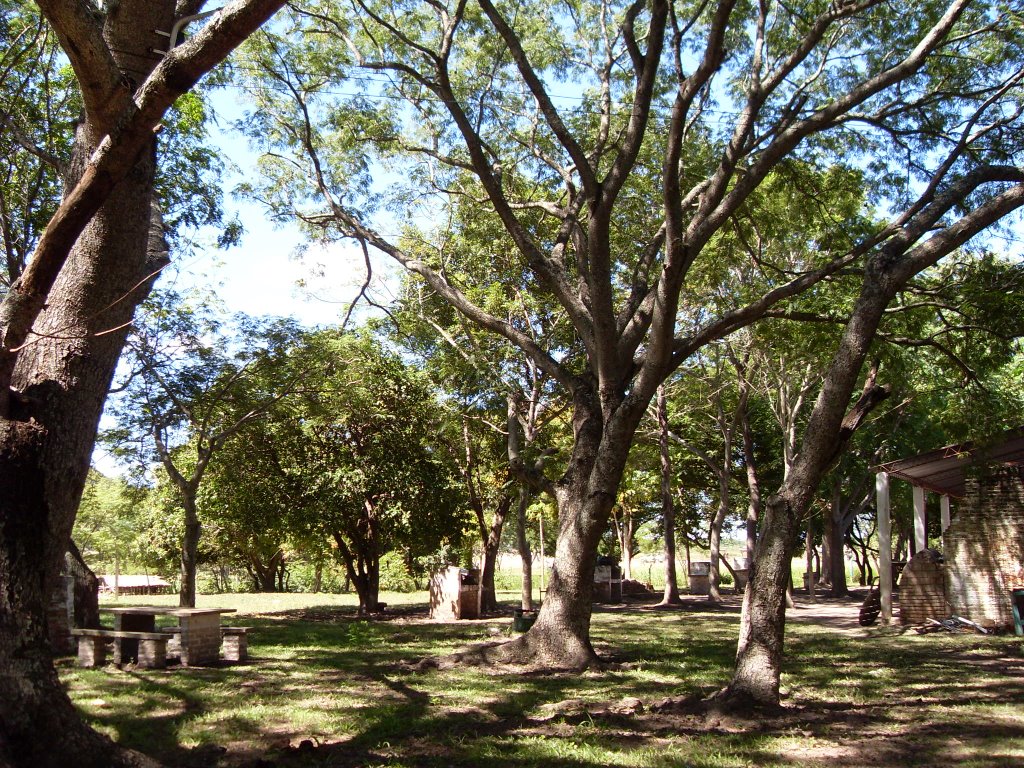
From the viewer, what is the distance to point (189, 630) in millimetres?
10070

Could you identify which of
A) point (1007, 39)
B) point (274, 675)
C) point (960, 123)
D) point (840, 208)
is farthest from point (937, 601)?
point (274, 675)

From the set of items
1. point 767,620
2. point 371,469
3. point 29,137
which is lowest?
point 767,620

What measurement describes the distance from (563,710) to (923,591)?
37.2ft

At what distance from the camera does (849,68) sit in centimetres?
1111

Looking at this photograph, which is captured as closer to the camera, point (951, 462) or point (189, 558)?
point (951, 462)

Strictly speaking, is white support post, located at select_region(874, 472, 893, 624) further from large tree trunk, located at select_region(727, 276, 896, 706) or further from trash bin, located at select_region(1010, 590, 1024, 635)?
large tree trunk, located at select_region(727, 276, 896, 706)

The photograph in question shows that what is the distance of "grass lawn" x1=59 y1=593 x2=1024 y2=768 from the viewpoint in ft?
19.1

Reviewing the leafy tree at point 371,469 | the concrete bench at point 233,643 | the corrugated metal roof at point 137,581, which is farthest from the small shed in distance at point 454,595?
the corrugated metal roof at point 137,581

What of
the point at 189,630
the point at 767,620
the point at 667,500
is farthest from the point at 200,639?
the point at 667,500

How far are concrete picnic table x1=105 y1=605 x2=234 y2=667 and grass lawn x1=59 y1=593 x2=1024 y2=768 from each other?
0.44 metres

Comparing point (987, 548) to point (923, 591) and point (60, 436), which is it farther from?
point (60, 436)

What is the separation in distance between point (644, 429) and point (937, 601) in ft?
32.3

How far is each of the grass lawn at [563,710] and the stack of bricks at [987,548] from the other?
2.89 metres

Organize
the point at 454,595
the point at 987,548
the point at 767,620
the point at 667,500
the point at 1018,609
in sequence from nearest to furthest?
the point at 767,620 → the point at 1018,609 → the point at 987,548 → the point at 454,595 → the point at 667,500
